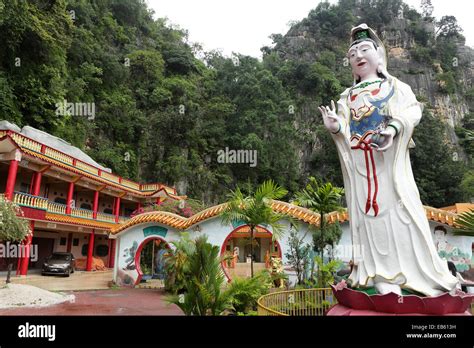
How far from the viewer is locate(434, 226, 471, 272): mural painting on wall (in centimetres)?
884

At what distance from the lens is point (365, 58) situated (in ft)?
15.7

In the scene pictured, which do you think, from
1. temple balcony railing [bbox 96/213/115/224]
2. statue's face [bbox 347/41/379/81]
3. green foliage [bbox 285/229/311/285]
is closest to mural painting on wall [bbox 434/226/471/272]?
green foliage [bbox 285/229/311/285]

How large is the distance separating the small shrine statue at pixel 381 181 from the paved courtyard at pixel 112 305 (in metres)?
4.06

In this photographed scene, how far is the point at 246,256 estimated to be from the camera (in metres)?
26.0

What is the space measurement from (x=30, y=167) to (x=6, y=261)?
418 centimetres

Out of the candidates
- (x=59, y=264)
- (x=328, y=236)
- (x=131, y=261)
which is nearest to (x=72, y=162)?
(x=59, y=264)

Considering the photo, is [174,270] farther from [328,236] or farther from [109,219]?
[109,219]

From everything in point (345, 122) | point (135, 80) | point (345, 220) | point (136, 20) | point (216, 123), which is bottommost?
point (345, 220)

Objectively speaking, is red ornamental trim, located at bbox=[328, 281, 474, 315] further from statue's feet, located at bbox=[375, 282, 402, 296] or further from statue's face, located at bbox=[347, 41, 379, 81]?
statue's face, located at bbox=[347, 41, 379, 81]

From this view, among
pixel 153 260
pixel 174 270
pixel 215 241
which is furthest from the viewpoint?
pixel 153 260

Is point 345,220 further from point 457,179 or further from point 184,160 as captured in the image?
point 457,179

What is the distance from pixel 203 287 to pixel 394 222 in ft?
8.35
